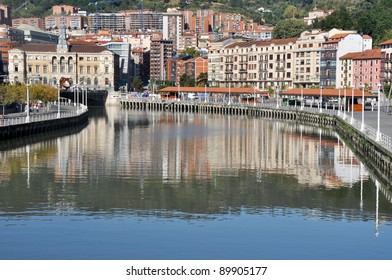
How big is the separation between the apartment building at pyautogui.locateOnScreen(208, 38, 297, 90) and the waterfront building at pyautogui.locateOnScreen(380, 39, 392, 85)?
965 inches

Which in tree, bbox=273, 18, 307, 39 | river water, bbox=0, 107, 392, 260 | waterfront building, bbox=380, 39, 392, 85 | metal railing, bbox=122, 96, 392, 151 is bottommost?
river water, bbox=0, 107, 392, 260

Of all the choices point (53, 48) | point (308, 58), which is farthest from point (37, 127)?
point (53, 48)

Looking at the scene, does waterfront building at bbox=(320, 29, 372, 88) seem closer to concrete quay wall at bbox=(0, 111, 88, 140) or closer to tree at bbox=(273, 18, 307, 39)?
tree at bbox=(273, 18, 307, 39)

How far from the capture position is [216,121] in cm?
9988

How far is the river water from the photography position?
28.1 metres

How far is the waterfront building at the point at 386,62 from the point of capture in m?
123

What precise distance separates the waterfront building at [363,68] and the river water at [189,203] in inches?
2646

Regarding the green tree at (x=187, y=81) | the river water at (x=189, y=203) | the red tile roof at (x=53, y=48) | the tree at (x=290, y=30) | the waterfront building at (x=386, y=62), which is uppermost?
the tree at (x=290, y=30)

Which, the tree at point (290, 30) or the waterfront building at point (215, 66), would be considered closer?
the waterfront building at point (215, 66)

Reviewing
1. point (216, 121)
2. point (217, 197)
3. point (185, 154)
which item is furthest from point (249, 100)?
point (217, 197)

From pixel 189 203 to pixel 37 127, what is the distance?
38.2m

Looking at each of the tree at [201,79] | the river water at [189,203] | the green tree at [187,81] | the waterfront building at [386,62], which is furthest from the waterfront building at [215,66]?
the river water at [189,203]

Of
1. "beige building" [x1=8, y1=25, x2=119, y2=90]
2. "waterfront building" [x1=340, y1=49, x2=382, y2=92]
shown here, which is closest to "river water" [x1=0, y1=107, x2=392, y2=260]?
"waterfront building" [x1=340, y1=49, x2=382, y2=92]

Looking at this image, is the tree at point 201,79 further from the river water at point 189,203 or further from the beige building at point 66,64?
the river water at point 189,203
